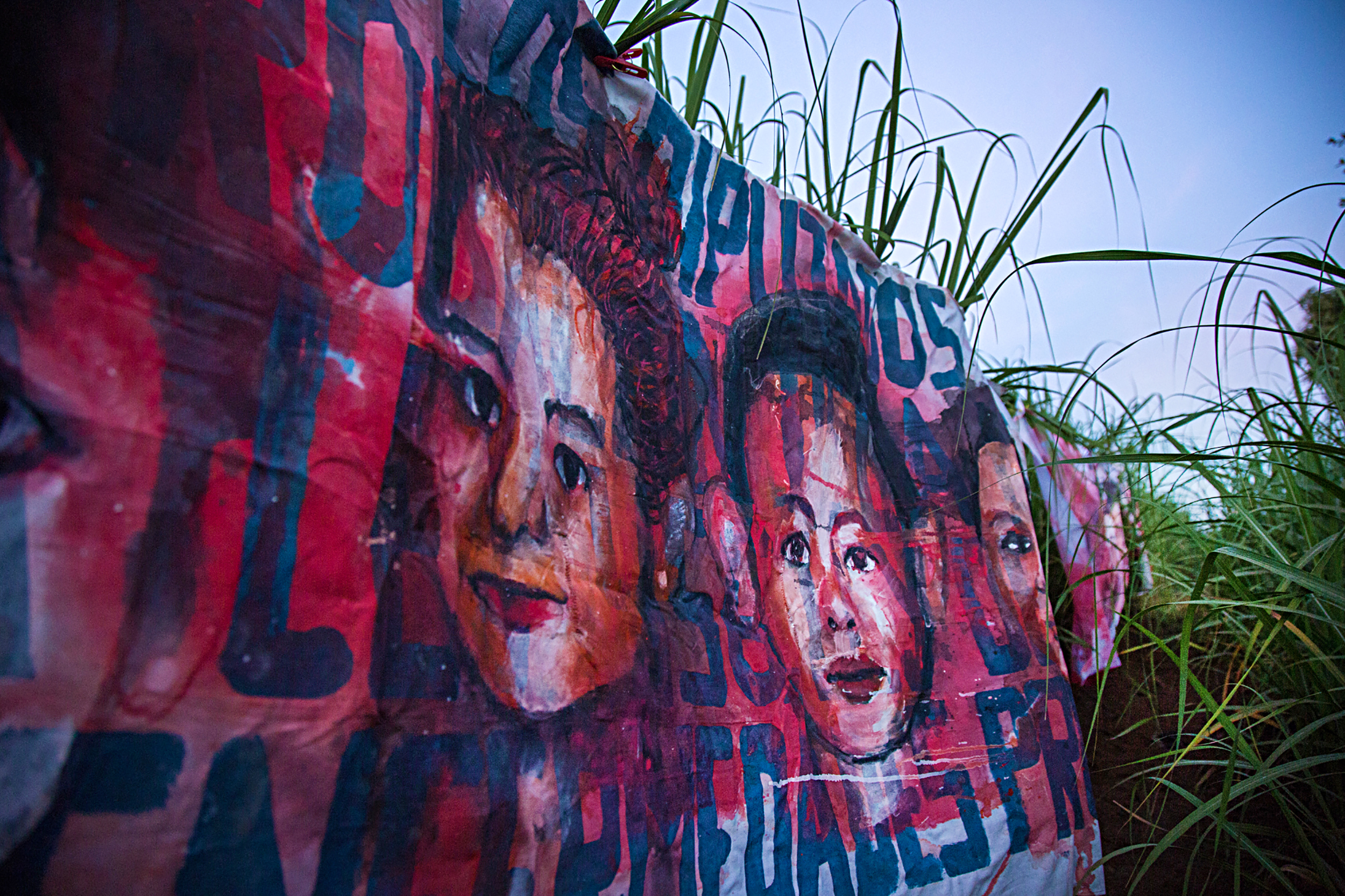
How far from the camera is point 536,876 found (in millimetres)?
654

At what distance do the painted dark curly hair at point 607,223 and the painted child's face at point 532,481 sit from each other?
0.09ft

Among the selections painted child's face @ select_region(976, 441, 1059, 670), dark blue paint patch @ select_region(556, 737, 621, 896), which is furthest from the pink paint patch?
painted child's face @ select_region(976, 441, 1059, 670)

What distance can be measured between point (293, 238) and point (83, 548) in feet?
0.91

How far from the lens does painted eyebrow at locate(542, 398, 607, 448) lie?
0.83 m

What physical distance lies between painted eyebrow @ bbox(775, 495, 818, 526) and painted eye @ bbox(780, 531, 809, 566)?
0.04m

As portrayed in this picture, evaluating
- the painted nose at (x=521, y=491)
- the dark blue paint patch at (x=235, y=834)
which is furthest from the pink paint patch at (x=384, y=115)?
the dark blue paint patch at (x=235, y=834)

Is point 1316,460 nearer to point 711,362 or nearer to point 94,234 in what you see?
point 711,362

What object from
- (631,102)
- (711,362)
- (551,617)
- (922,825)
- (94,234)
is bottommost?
(922,825)

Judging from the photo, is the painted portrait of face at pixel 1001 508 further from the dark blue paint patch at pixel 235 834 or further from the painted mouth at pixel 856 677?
the dark blue paint patch at pixel 235 834

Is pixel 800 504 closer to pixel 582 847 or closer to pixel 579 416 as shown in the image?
pixel 579 416

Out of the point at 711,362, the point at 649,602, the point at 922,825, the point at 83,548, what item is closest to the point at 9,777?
the point at 83,548

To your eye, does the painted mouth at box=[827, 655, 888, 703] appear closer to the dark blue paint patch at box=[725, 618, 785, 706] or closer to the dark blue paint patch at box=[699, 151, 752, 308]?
the dark blue paint patch at box=[725, 618, 785, 706]

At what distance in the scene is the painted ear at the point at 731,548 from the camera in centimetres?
103

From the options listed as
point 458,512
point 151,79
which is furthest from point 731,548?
point 151,79
